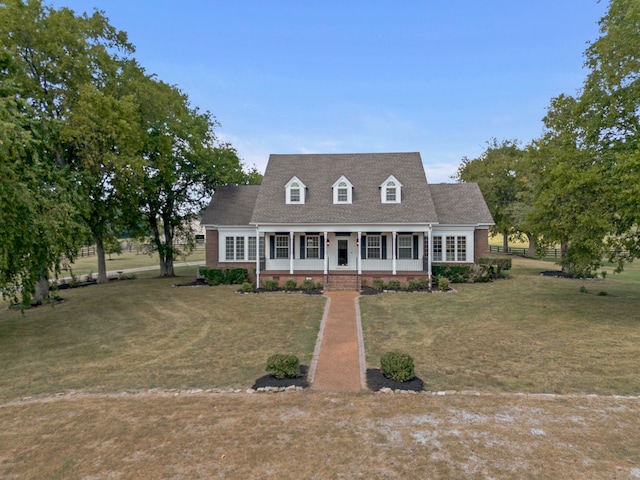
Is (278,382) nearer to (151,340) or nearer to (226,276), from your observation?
(151,340)

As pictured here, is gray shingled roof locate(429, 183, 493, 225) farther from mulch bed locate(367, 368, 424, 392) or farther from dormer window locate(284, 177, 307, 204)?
mulch bed locate(367, 368, 424, 392)

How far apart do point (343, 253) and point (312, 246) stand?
7.64ft

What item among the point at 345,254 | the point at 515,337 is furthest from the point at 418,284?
the point at 515,337

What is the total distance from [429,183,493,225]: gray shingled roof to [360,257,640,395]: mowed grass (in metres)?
5.95

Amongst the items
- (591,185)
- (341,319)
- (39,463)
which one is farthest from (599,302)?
(39,463)

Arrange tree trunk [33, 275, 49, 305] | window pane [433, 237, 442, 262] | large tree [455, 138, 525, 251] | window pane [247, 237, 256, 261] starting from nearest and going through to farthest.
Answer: tree trunk [33, 275, 49, 305], window pane [433, 237, 442, 262], window pane [247, 237, 256, 261], large tree [455, 138, 525, 251]

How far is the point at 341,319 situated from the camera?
16594mm

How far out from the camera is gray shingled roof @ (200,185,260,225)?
93.1ft

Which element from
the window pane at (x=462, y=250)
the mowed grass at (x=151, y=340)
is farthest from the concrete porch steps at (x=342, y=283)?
the window pane at (x=462, y=250)

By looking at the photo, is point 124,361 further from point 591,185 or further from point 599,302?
point 599,302

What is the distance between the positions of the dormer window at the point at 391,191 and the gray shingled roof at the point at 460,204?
155 inches

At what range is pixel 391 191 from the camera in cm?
2625

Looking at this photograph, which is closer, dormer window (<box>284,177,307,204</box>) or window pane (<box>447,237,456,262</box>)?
dormer window (<box>284,177,307,204</box>)

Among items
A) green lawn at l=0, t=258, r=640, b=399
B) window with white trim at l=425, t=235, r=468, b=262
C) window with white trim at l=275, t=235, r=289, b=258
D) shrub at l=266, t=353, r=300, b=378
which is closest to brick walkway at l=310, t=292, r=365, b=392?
green lawn at l=0, t=258, r=640, b=399
